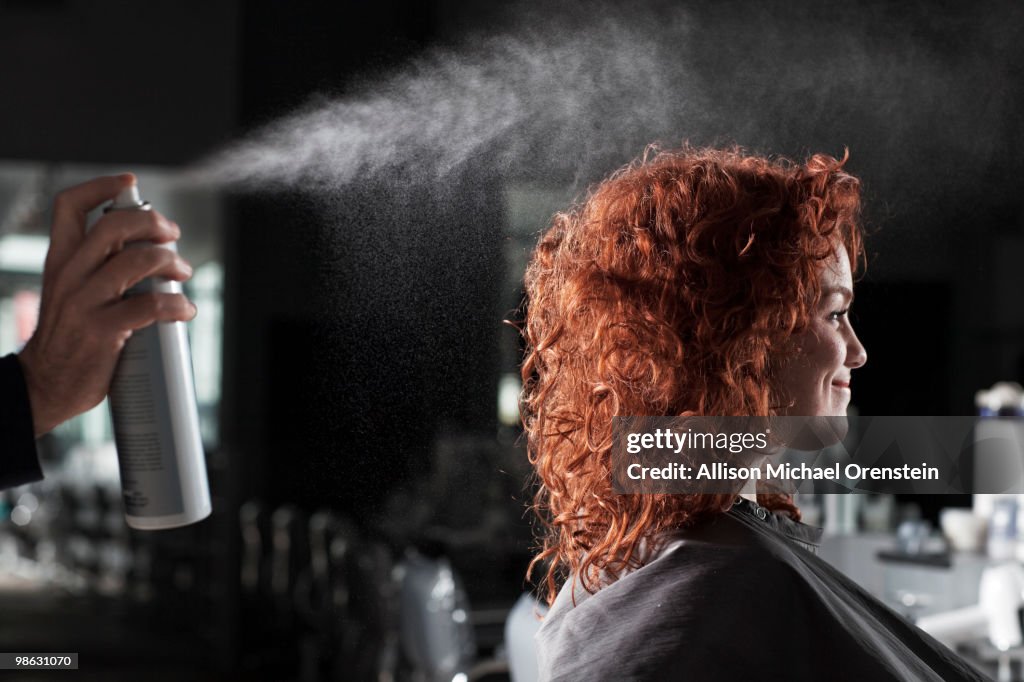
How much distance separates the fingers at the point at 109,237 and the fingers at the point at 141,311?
0.13 ft

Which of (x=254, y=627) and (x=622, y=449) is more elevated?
(x=622, y=449)

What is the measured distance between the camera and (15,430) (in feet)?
2.73

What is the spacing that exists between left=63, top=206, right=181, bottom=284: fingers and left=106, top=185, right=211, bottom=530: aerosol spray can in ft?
0.14

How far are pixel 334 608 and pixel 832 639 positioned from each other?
140 centimetres

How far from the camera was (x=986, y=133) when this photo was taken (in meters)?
1.27

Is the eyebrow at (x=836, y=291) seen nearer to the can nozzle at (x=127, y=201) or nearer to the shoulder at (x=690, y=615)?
the shoulder at (x=690, y=615)

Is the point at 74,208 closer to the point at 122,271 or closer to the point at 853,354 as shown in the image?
the point at 122,271

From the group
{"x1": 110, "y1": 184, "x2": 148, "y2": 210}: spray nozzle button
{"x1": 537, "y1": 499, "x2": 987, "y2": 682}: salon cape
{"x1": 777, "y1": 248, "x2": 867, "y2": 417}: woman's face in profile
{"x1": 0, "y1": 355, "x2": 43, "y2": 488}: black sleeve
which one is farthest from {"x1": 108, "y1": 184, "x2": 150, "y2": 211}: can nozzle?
{"x1": 777, "y1": 248, "x2": 867, "y2": 417}: woman's face in profile

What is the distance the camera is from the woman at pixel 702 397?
723 millimetres

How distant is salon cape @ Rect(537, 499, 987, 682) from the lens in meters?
0.69

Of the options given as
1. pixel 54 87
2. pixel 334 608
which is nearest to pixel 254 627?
pixel 334 608

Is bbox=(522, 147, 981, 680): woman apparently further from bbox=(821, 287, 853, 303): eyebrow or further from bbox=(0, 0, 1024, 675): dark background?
bbox=(0, 0, 1024, 675): dark background

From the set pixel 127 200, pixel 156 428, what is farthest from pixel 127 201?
pixel 156 428

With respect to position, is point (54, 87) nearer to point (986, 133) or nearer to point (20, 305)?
point (20, 305)
